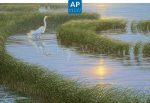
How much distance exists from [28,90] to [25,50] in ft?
50.3

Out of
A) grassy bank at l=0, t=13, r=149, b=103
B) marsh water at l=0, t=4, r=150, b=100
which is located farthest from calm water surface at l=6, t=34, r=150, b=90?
grassy bank at l=0, t=13, r=149, b=103

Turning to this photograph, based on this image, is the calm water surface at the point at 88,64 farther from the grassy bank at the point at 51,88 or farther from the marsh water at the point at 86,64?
the grassy bank at the point at 51,88

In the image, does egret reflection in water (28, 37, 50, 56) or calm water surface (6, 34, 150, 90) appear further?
egret reflection in water (28, 37, 50, 56)

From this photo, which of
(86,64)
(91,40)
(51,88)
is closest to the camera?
(51,88)

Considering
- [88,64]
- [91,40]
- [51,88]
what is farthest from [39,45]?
[51,88]

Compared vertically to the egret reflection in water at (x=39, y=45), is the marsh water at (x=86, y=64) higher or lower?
higher

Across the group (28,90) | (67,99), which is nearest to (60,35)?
(28,90)

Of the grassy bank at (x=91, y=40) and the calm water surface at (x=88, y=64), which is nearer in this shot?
the calm water surface at (x=88, y=64)

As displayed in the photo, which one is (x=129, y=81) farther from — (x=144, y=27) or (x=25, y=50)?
(x=144, y=27)

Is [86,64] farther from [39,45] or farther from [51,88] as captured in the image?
[51,88]

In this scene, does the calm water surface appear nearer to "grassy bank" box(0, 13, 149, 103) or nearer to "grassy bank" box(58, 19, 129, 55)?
"grassy bank" box(58, 19, 129, 55)

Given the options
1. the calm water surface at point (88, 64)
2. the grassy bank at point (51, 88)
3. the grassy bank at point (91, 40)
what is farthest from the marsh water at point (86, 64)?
the grassy bank at point (91, 40)

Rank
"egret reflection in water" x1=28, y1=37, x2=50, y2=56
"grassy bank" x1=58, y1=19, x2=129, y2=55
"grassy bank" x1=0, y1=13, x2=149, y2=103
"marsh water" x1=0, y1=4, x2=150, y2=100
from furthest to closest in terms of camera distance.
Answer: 1. "egret reflection in water" x1=28, y1=37, x2=50, y2=56
2. "grassy bank" x1=58, y1=19, x2=129, y2=55
3. "marsh water" x1=0, y1=4, x2=150, y2=100
4. "grassy bank" x1=0, y1=13, x2=149, y2=103

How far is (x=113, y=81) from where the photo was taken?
20.9 meters
